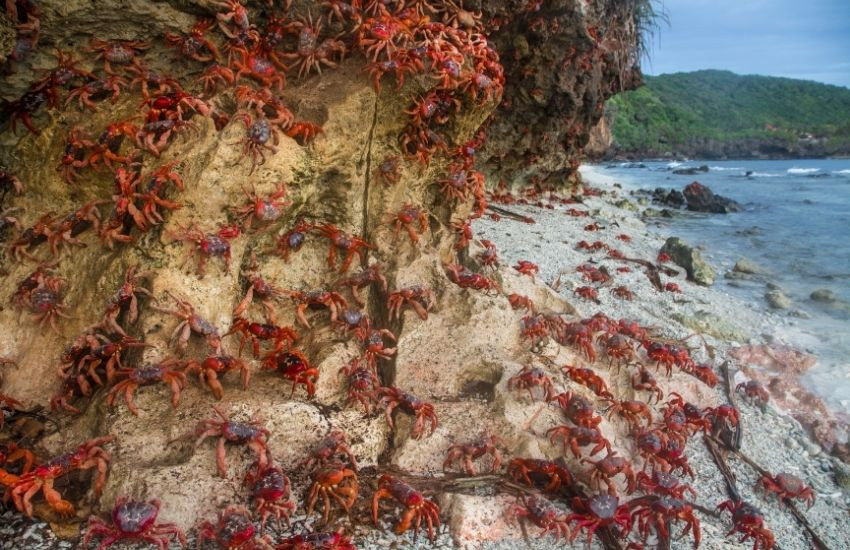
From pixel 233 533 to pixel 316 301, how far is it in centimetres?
210

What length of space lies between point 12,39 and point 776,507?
24.2 ft

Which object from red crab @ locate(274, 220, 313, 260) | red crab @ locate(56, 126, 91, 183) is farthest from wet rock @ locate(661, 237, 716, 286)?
red crab @ locate(56, 126, 91, 183)

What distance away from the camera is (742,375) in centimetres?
734

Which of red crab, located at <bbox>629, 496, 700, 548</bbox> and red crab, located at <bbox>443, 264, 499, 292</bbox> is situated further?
red crab, located at <bbox>443, 264, 499, 292</bbox>

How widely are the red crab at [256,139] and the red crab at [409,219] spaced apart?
4.66ft

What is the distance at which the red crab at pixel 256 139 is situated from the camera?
4.42 m

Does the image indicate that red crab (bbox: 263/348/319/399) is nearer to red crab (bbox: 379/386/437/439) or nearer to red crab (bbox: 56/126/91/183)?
red crab (bbox: 379/386/437/439)

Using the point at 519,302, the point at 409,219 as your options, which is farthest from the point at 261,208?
the point at 519,302

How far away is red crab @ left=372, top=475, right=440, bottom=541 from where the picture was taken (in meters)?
3.81

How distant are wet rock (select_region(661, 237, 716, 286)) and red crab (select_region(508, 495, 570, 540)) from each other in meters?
9.38

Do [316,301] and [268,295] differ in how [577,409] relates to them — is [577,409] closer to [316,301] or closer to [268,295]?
[316,301]

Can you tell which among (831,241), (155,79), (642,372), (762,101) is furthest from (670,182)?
(762,101)

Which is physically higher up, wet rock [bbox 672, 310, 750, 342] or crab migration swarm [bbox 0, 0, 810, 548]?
crab migration swarm [bbox 0, 0, 810, 548]

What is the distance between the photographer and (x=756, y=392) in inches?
263
